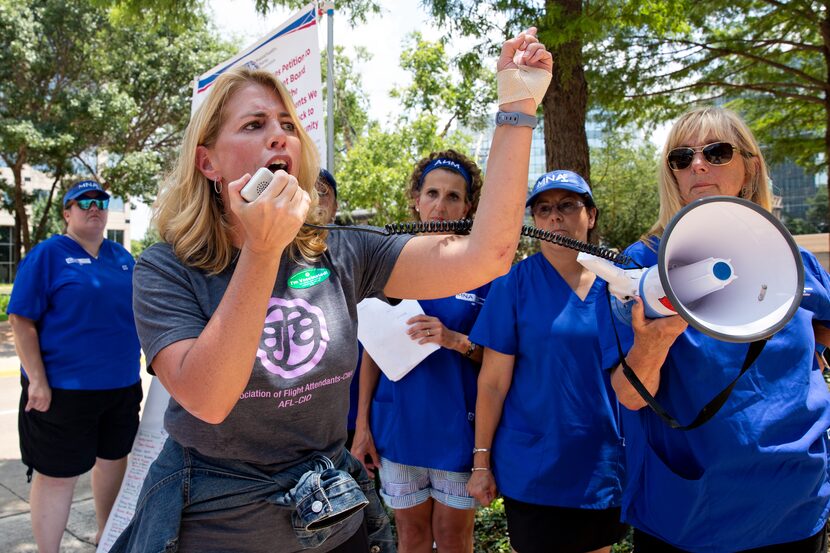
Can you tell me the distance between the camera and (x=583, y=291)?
105 inches

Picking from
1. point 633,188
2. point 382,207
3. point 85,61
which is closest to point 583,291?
point 382,207

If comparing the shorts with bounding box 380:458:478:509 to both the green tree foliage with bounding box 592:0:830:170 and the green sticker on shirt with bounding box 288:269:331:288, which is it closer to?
the green sticker on shirt with bounding box 288:269:331:288

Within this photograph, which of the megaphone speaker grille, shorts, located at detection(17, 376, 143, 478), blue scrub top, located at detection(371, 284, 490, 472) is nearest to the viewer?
the megaphone speaker grille

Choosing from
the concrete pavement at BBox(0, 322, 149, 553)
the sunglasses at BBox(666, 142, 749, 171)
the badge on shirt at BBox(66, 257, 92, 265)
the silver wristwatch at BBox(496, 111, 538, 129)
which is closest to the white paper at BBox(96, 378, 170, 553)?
the concrete pavement at BBox(0, 322, 149, 553)

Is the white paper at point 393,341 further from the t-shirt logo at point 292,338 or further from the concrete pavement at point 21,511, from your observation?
the concrete pavement at point 21,511

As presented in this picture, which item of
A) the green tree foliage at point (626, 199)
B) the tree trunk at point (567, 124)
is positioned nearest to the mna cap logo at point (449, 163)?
the tree trunk at point (567, 124)

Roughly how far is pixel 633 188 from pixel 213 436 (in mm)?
32500

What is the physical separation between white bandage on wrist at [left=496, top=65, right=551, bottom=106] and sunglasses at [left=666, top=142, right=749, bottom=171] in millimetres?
790

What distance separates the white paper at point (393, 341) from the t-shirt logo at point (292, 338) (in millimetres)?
1275

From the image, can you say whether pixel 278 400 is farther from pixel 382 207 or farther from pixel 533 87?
pixel 382 207

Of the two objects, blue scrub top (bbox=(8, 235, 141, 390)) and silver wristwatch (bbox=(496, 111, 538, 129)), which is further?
blue scrub top (bbox=(8, 235, 141, 390))

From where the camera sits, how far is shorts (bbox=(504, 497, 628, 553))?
8.27ft

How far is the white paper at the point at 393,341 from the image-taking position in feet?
9.84

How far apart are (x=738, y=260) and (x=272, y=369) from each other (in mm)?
1167
